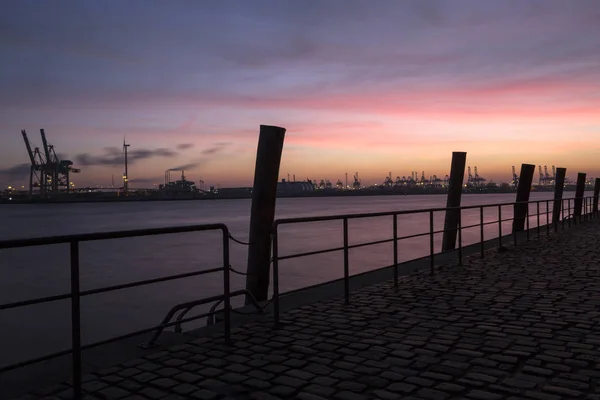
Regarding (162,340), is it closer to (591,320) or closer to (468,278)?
(591,320)

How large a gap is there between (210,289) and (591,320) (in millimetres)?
13926

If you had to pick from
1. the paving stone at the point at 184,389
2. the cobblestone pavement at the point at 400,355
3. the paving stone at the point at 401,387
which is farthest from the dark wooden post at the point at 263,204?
the paving stone at the point at 401,387

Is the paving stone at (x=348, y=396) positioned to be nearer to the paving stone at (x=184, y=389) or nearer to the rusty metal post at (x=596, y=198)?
the paving stone at (x=184, y=389)

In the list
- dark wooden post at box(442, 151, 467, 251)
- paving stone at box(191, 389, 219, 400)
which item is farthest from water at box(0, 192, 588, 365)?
paving stone at box(191, 389, 219, 400)

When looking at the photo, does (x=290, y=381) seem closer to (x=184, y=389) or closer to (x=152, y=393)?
(x=184, y=389)

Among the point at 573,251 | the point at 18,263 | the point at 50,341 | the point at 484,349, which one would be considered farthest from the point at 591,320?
the point at 18,263

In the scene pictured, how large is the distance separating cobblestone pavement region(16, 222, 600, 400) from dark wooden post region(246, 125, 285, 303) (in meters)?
1.09

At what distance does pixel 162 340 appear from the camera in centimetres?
480

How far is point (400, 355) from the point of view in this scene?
424 centimetres

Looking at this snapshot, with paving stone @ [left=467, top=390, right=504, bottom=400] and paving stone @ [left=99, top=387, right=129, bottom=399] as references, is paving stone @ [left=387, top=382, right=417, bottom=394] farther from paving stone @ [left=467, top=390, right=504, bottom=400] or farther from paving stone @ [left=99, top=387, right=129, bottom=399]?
paving stone @ [left=99, top=387, right=129, bottom=399]

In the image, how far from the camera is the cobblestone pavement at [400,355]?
11.5ft

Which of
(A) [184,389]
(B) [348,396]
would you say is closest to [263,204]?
(A) [184,389]

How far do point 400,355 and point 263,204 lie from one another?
336cm

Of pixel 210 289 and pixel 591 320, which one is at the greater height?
pixel 591 320
